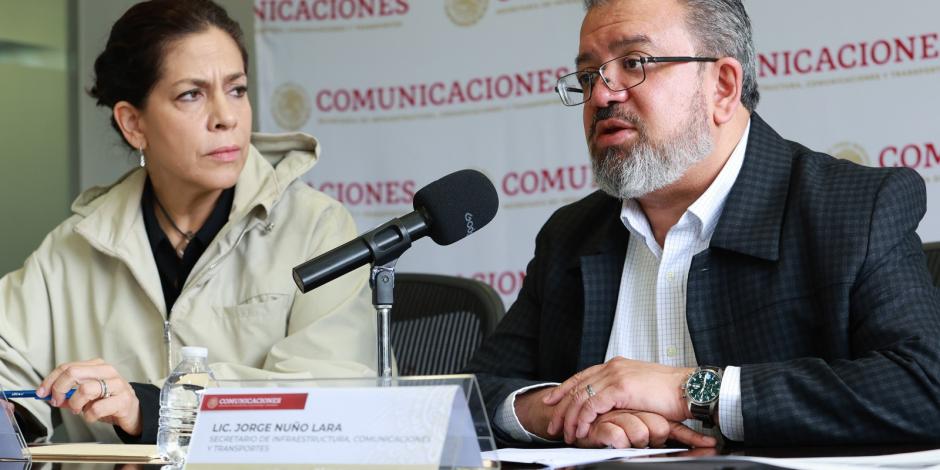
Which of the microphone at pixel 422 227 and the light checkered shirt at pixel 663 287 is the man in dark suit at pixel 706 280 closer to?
the light checkered shirt at pixel 663 287

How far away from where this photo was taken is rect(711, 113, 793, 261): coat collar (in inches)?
65.4

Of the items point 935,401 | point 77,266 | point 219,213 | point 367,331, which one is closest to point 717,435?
point 935,401

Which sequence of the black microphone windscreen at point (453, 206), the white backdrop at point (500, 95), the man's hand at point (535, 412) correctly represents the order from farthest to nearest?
the white backdrop at point (500, 95) < the man's hand at point (535, 412) < the black microphone windscreen at point (453, 206)

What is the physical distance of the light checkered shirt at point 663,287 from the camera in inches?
69.0

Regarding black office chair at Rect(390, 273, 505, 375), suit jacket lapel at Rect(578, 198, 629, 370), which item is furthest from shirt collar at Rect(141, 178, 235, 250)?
suit jacket lapel at Rect(578, 198, 629, 370)

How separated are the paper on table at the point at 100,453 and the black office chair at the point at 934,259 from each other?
1234 mm

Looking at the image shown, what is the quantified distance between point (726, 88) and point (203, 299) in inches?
43.4

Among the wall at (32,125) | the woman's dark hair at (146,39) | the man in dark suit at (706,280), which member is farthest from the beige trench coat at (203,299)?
the wall at (32,125)

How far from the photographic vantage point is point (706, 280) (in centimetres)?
169

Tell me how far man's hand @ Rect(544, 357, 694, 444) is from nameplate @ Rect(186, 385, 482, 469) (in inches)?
21.9

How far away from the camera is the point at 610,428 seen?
1455mm

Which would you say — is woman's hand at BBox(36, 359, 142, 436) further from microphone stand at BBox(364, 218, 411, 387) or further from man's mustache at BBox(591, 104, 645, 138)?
man's mustache at BBox(591, 104, 645, 138)

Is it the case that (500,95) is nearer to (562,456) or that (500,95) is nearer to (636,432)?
(636,432)

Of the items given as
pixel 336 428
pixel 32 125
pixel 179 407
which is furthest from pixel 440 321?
pixel 32 125
